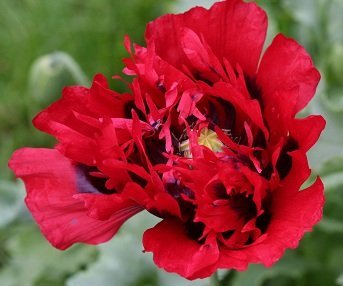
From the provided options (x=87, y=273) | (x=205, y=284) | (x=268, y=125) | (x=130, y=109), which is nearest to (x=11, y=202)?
(x=87, y=273)

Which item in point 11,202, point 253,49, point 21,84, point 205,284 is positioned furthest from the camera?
point 21,84

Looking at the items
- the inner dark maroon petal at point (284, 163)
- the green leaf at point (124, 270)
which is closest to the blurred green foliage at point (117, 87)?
the green leaf at point (124, 270)

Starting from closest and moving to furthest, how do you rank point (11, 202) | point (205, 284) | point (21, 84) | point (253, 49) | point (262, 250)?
1. point (262, 250)
2. point (253, 49)
3. point (205, 284)
4. point (11, 202)
5. point (21, 84)

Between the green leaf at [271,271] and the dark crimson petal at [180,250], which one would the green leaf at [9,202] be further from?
the dark crimson petal at [180,250]

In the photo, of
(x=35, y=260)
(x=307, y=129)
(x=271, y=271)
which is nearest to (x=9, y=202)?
(x=35, y=260)

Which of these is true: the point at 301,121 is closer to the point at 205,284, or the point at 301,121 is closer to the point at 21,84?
the point at 205,284
